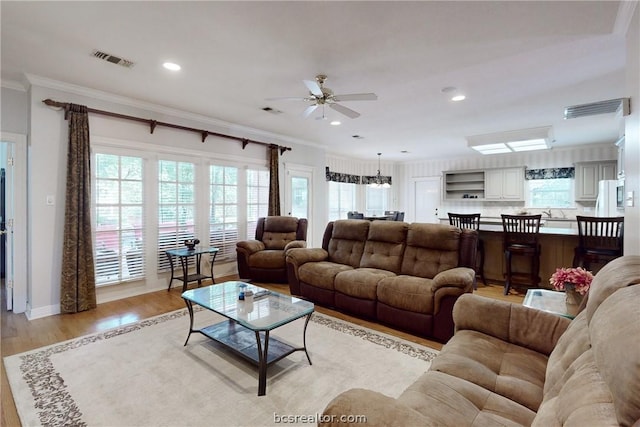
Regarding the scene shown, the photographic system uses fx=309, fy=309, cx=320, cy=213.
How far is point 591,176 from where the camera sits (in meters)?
6.65

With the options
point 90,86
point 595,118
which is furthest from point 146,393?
point 595,118

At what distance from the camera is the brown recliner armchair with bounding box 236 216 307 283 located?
4.77m

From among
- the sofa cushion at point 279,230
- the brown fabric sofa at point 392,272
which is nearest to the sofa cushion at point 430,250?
the brown fabric sofa at point 392,272

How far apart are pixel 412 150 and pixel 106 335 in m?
7.05

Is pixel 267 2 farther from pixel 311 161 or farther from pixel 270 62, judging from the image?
pixel 311 161

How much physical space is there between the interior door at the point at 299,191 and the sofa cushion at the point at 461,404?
5.31 metres

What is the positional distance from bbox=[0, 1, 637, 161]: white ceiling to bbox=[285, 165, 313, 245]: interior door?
2070 mm

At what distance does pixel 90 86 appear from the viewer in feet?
12.2

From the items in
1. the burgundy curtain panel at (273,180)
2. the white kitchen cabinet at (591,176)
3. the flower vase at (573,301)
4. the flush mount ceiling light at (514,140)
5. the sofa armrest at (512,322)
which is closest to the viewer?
the sofa armrest at (512,322)

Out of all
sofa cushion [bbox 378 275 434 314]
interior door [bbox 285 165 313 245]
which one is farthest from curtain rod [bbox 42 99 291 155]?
sofa cushion [bbox 378 275 434 314]

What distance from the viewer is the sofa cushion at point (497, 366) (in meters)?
1.38

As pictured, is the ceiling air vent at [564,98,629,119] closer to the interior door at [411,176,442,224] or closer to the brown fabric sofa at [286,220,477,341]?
the brown fabric sofa at [286,220,477,341]

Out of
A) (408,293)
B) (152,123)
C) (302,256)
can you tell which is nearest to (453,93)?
(408,293)

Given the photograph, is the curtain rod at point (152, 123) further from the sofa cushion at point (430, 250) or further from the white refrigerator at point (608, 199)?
the white refrigerator at point (608, 199)
